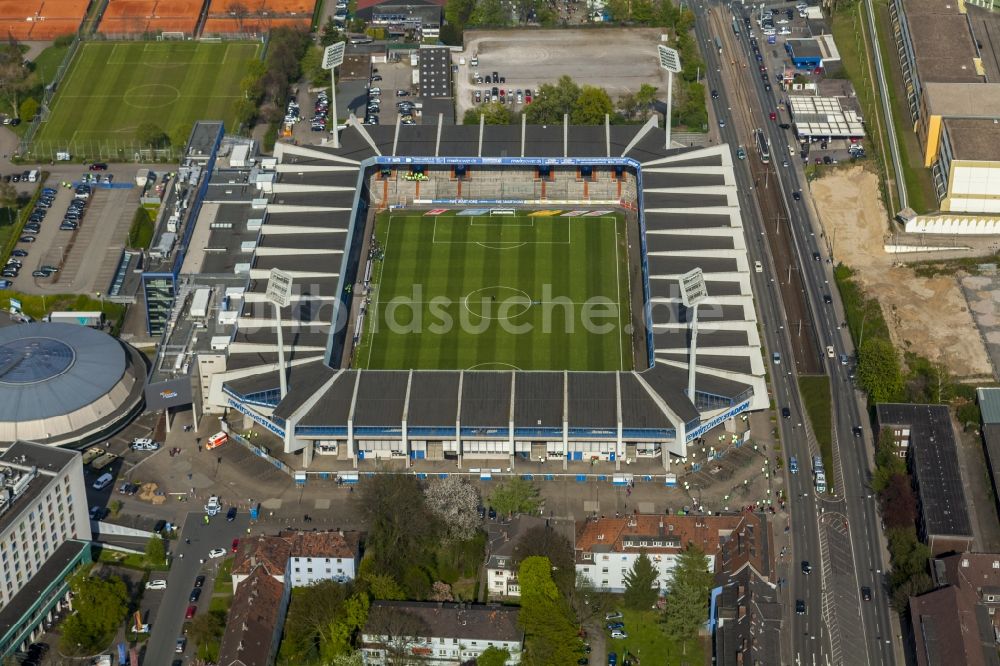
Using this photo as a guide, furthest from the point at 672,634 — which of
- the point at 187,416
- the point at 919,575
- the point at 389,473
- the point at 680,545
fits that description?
the point at 187,416

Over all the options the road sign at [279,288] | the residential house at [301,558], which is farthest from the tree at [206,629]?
the road sign at [279,288]

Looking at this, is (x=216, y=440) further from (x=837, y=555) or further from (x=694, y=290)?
(x=837, y=555)

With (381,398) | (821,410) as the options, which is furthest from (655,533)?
(381,398)

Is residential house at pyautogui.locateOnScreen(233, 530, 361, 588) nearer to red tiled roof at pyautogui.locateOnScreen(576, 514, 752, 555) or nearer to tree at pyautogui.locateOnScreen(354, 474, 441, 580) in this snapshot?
tree at pyautogui.locateOnScreen(354, 474, 441, 580)

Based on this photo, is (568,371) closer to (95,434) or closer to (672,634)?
(672,634)

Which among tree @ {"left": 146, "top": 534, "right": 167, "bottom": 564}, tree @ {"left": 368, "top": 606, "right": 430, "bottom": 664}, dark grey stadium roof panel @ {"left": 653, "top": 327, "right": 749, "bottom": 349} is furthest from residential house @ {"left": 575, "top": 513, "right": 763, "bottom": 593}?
tree @ {"left": 146, "top": 534, "right": 167, "bottom": 564}
